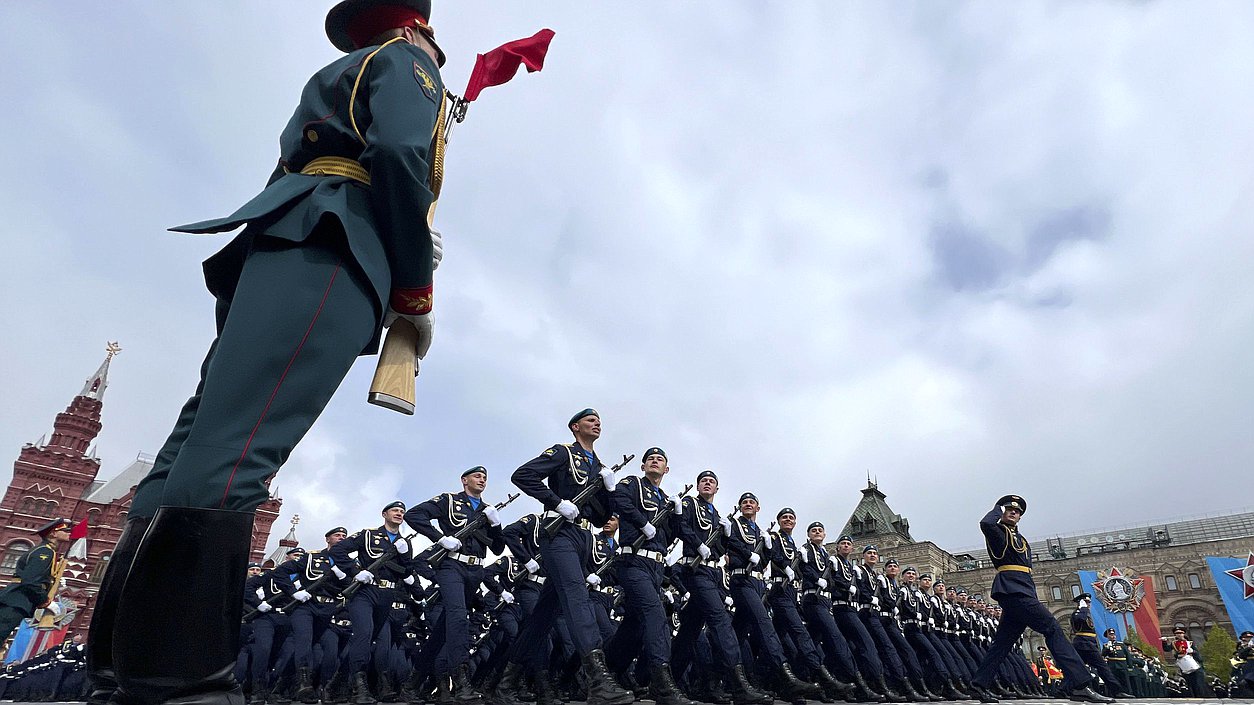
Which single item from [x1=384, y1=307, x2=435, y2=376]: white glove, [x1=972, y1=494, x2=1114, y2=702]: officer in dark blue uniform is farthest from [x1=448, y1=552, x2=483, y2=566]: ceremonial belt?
[x1=384, y1=307, x2=435, y2=376]: white glove

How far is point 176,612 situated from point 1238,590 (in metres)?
35.8


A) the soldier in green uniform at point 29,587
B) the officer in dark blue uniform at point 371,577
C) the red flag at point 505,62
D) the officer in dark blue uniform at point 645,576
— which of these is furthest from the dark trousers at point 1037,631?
the soldier in green uniform at point 29,587

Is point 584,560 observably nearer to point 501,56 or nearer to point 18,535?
point 501,56

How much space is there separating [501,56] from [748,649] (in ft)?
23.3

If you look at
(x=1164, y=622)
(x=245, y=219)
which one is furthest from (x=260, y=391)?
(x=1164, y=622)

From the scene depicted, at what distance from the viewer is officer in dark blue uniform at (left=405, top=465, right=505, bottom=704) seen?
646cm

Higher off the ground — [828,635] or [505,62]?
[505,62]

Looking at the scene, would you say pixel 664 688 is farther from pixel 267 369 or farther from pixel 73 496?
pixel 73 496

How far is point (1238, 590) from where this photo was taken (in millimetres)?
25719

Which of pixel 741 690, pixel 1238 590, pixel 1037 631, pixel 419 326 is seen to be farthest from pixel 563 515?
pixel 1238 590

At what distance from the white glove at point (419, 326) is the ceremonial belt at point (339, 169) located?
390 mm

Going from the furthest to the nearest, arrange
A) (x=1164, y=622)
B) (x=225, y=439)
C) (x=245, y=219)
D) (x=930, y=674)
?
(x=1164, y=622)
(x=930, y=674)
(x=245, y=219)
(x=225, y=439)

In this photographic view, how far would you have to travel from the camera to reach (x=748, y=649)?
806 centimetres

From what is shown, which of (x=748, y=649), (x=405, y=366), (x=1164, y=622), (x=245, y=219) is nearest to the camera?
(x=245, y=219)
